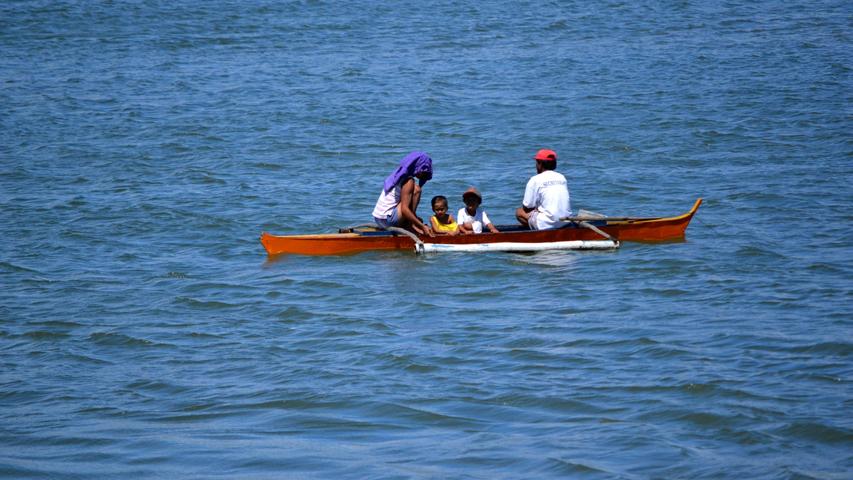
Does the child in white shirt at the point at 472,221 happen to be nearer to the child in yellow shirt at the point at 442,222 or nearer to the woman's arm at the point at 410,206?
the child in yellow shirt at the point at 442,222

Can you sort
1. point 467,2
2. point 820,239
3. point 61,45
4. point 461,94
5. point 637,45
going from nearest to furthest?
1. point 820,239
2. point 461,94
3. point 637,45
4. point 61,45
5. point 467,2

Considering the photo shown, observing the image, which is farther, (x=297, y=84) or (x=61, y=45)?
(x=61, y=45)

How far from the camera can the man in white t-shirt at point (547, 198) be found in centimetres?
1298

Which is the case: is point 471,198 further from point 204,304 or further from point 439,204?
point 204,304

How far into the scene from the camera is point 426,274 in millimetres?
12258

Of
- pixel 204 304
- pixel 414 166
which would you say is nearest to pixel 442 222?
pixel 414 166

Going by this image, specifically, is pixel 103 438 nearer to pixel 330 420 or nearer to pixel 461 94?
pixel 330 420

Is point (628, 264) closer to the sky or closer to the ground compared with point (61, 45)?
closer to the ground

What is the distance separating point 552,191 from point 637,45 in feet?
59.2

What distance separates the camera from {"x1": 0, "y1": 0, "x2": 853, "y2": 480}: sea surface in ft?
24.0

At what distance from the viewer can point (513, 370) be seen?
343 inches

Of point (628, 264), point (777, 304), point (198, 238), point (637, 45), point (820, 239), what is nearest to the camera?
point (777, 304)

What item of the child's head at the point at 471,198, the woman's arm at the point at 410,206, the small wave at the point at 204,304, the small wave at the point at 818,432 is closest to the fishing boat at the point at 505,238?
the woman's arm at the point at 410,206

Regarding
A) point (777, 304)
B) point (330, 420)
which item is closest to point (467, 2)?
point (777, 304)
